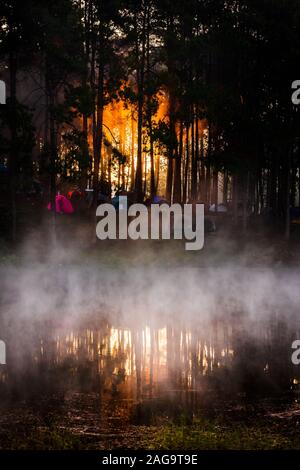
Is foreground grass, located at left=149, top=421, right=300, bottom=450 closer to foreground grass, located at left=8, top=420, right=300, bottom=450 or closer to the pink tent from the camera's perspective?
foreground grass, located at left=8, top=420, right=300, bottom=450

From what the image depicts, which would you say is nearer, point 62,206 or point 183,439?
point 183,439

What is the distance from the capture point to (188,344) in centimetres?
1575

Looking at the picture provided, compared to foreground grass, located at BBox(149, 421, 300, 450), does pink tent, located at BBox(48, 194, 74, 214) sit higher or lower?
higher

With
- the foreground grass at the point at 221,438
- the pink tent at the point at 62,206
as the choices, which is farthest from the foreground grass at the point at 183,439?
the pink tent at the point at 62,206

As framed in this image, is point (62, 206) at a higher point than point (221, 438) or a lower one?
higher

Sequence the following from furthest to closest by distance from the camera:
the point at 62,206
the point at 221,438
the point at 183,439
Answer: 1. the point at 62,206
2. the point at 221,438
3. the point at 183,439

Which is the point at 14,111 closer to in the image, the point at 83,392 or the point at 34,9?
the point at 34,9

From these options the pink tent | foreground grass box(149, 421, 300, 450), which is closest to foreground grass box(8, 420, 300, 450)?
foreground grass box(149, 421, 300, 450)

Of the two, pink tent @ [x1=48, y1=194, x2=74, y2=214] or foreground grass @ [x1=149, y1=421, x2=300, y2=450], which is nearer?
foreground grass @ [x1=149, y1=421, x2=300, y2=450]

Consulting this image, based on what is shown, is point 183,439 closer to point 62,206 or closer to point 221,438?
point 221,438

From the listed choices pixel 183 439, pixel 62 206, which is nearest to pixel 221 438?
pixel 183 439

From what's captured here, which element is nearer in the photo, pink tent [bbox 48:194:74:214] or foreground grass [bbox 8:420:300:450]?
foreground grass [bbox 8:420:300:450]

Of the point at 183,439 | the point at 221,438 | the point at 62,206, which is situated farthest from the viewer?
the point at 62,206
